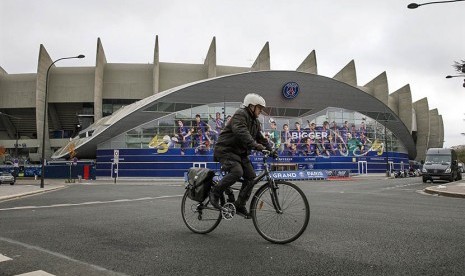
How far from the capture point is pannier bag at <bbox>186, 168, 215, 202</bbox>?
555 centimetres

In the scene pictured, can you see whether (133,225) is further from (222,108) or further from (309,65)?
(309,65)

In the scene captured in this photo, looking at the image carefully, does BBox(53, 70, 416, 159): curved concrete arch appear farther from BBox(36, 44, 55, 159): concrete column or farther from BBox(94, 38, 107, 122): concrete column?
BBox(36, 44, 55, 159): concrete column

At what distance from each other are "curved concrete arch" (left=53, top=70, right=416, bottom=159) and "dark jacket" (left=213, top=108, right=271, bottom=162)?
4478cm

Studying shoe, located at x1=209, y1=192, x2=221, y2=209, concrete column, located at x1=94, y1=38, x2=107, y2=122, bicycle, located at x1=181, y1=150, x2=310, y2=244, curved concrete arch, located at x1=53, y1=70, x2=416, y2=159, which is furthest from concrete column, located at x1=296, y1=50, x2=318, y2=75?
bicycle, located at x1=181, y1=150, x2=310, y2=244

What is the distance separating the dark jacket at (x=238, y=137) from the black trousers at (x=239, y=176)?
8 cm

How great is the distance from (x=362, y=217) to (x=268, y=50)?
6540 cm

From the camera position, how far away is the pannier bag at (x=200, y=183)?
555cm

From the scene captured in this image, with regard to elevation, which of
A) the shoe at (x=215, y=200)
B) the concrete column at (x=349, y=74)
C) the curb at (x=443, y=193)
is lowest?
the curb at (x=443, y=193)

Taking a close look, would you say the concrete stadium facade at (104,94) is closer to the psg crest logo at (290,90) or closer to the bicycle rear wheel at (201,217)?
the psg crest logo at (290,90)

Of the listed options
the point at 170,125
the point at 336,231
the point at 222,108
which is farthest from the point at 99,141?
the point at 336,231

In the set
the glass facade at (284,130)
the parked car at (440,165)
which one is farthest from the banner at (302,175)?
the parked car at (440,165)

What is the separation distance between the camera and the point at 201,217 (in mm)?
5648

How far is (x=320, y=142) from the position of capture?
5306cm

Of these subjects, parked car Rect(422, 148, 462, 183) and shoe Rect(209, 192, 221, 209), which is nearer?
shoe Rect(209, 192, 221, 209)
